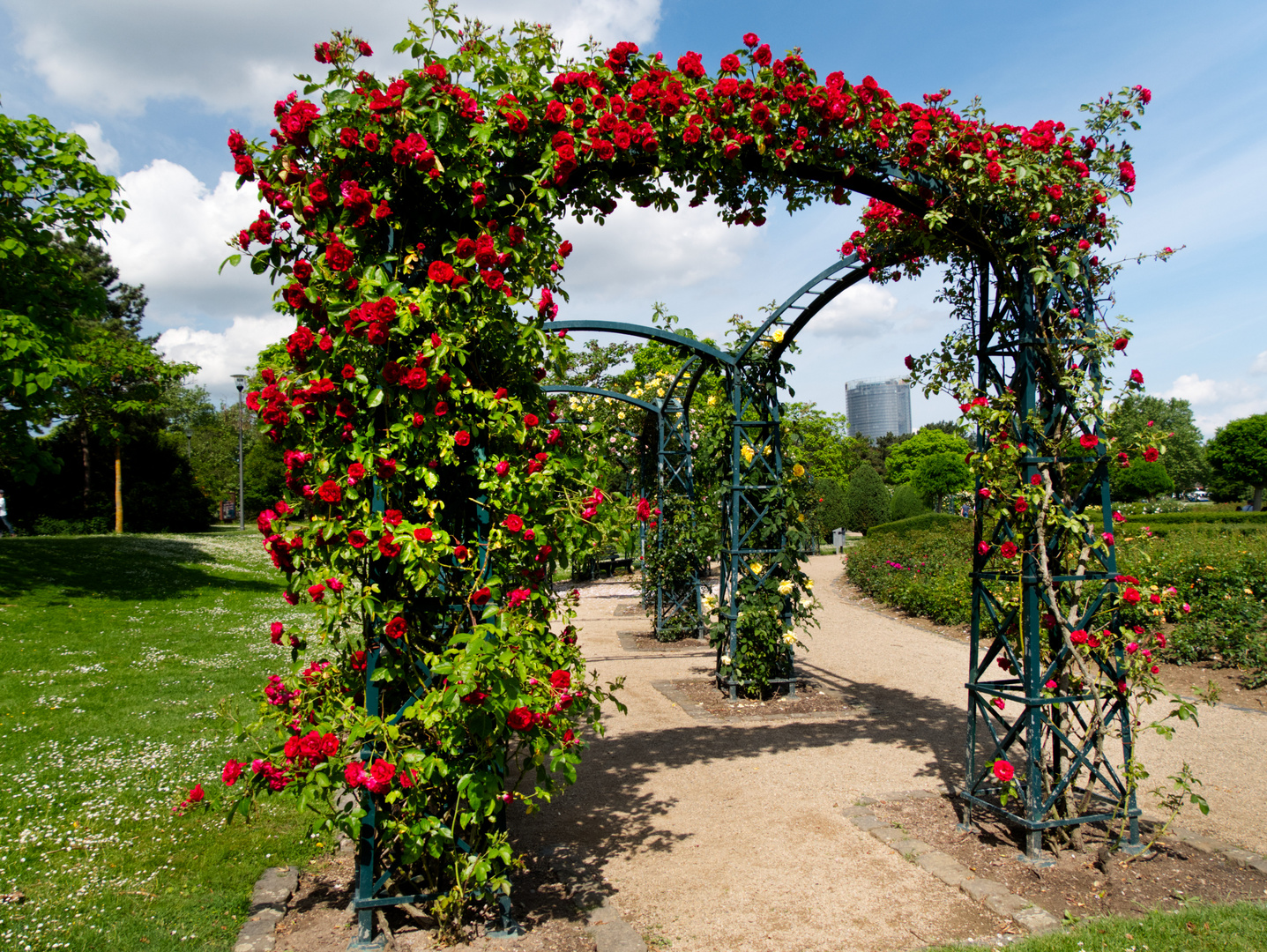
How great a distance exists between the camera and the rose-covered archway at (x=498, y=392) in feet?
8.63

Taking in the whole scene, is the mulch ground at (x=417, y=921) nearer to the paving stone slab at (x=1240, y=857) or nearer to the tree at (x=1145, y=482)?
the paving stone slab at (x=1240, y=857)

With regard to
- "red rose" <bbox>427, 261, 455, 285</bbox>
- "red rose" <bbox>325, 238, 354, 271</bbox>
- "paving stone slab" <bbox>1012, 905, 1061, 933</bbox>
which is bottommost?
"paving stone slab" <bbox>1012, 905, 1061, 933</bbox>

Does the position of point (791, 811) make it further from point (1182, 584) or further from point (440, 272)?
point (1182, 584)

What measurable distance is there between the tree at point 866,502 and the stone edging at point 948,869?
96.4ft

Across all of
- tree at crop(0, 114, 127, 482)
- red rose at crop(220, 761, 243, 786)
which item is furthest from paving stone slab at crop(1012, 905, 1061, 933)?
tree at crop(0, 114, 127, 482)

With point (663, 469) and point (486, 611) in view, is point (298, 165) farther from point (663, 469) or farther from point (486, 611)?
point (663, 469)

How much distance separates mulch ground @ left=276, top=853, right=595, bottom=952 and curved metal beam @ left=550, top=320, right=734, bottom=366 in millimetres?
4135

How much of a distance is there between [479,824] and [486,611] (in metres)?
0.91

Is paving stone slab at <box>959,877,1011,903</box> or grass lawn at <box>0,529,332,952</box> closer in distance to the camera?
grass lawn at <box>0,529,332,952</box>

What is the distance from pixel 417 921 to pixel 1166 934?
289 cm

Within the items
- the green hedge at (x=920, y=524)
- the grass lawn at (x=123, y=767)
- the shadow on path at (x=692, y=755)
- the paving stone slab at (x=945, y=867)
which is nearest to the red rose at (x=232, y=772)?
the grass lawn at (x=123, y=767)

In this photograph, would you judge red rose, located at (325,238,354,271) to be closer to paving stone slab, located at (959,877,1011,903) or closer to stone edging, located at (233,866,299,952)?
stone edging, located at (233,866,299,952)

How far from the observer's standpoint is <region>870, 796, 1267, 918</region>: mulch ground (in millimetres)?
3168

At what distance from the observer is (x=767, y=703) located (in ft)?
22.1
